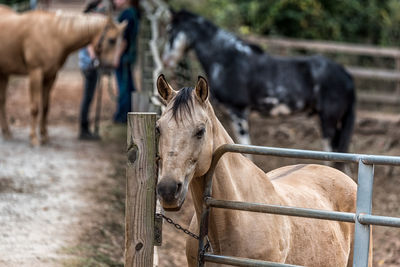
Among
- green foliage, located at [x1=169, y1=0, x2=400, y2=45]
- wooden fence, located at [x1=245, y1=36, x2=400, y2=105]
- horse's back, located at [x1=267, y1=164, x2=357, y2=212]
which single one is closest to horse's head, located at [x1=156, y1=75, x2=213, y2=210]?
horse's back, located at [x1=267, y1=164, x2=357, y2=212]

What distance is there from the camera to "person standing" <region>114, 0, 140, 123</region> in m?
9.48

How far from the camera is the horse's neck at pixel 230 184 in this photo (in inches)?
115

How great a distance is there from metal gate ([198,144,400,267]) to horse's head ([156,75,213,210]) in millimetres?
134

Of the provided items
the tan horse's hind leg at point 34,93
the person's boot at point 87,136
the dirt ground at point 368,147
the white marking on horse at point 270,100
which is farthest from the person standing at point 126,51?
the white marking on horse at point 270,100

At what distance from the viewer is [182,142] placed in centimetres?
270

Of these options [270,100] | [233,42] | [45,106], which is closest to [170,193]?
[270,100]

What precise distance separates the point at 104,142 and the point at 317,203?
5.90 m

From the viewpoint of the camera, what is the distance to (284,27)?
1375 cm

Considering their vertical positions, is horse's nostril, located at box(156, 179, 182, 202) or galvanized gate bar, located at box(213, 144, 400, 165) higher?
galvanized gate bar, located at box(213, 144, 400, 165)

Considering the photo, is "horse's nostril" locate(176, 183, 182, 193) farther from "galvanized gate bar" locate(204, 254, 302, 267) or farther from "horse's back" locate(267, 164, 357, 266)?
"horse's back" locate(267, 164, 357, 266)

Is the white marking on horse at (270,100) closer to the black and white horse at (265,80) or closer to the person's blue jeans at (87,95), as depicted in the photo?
the black and white horse at (265,80)

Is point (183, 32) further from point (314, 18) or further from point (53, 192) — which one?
point (314, 18)

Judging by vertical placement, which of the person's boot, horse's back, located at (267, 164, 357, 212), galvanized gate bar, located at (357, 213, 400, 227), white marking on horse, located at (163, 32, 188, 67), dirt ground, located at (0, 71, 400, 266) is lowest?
dirt ground, located at (0, 71, 400, 266)

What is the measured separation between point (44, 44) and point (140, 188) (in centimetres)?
608
